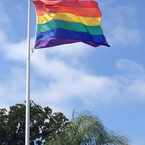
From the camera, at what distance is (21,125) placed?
65.0 metres

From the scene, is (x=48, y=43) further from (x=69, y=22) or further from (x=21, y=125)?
(x=21, y=125)

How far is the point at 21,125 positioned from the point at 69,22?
42.1 metres

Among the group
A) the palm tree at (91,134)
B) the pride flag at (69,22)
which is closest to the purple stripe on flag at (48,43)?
the pride flag at (69,22)

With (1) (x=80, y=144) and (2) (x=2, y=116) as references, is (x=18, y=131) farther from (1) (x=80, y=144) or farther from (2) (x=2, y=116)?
(1) (x=80, y=144)

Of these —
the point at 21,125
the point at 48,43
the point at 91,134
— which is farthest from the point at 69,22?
the point at 21,125

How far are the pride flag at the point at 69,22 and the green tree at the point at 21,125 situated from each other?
3962cm

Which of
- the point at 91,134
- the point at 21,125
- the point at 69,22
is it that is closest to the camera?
the point at 69,22

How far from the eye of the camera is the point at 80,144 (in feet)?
139

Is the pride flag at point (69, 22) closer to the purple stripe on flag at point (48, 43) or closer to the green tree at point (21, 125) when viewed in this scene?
the purple stripe on flag at point (48, 43)

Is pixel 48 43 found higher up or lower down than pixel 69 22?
lower down

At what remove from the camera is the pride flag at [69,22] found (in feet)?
76.1

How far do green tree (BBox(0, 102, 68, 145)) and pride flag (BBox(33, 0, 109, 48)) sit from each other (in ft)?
130

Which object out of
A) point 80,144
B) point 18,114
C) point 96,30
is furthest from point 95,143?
point 18,114

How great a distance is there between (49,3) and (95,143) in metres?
19.7
